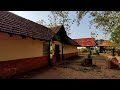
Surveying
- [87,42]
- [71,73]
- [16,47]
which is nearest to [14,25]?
[16,47]

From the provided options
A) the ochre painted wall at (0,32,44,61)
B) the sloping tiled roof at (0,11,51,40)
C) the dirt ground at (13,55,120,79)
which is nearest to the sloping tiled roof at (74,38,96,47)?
the dirt ground at (13,55,120,79)

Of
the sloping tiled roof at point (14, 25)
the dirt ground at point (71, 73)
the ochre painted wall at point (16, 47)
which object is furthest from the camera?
the dirt ground at point (71, 73)

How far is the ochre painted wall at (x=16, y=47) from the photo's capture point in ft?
30.6

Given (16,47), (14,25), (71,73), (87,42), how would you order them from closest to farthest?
(16,47) < (14,25) < (71,73) < (87,42)

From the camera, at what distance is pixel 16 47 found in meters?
10.6

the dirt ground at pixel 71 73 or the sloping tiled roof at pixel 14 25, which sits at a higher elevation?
the sloping tiled roof at pixel 14 25

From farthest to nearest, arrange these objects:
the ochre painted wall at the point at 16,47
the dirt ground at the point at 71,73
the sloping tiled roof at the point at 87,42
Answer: the sloping tiled roof at the point at 87,42, the dirt ground at the point at 71,73, the ochre painted wall at the point at 16,47

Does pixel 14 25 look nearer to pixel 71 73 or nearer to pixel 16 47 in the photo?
pixel 16 47

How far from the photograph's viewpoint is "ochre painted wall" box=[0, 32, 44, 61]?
934 centimetres

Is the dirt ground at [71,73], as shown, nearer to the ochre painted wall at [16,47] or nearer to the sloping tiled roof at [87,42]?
the ochre painted wall at [16,47]

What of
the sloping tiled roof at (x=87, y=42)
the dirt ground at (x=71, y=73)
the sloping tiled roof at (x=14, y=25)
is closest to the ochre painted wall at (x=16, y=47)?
the sloping tiled roof at (x=14, y=25)
